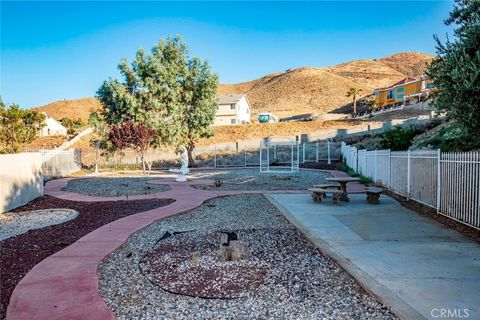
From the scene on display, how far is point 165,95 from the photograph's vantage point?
96.1ft

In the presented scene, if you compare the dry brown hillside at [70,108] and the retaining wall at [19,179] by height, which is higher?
the dry brown hillside at [70,108]

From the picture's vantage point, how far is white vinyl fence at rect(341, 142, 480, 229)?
24.2ft

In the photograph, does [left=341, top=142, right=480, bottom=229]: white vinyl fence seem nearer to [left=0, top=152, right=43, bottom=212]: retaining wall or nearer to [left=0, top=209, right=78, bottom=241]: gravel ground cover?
[left=0, top=209, right=78, bottom=241]: gravel ground cover

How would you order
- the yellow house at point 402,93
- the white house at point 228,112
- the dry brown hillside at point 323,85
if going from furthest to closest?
the dry brown hillside at point 323,85
the white house at point 228,112
the yellow house at point 402,93

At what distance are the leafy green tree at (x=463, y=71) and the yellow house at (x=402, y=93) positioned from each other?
4802 centimetres

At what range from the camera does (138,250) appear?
6348 millimetres

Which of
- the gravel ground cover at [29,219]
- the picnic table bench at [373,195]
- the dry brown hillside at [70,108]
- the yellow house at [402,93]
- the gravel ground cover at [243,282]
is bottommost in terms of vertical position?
the gravel ground cover at [243,282]

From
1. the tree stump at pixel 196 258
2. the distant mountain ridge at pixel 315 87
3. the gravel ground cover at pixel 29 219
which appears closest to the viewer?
the tree stump at pixel 196 258

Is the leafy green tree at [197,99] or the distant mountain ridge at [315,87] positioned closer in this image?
the leafy green tree at [197,99]

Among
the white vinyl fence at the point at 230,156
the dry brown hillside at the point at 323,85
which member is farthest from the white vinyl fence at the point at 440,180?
the dry brown hillside at the point at 323,85

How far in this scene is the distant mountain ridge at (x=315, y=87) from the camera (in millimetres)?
92044

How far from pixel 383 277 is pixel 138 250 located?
12.8 ft

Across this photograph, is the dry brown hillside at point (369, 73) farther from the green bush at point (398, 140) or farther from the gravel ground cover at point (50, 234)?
the gravel ground cover at point (50, 234)

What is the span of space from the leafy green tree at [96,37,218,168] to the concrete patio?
20599mm
